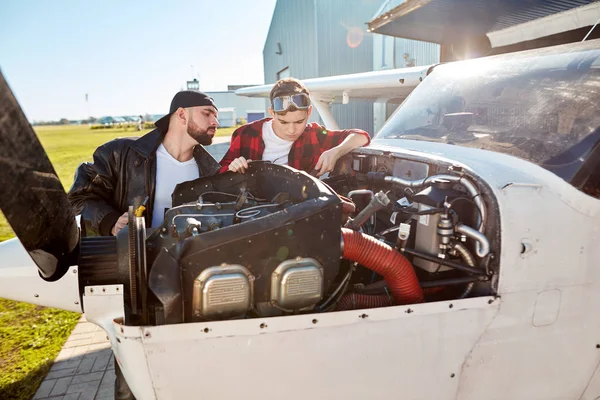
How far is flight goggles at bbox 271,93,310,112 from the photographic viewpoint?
9.42 ft

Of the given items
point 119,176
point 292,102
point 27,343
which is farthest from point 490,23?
point 27,343

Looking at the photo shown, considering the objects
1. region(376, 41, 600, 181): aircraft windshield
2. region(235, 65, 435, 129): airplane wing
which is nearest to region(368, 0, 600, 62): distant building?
region(235, 65, 435, 129): airplane wing

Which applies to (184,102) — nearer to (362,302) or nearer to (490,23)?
(362,302)

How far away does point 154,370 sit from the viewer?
5.02 ft

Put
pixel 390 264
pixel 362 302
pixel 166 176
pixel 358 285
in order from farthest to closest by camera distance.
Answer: pixel 166 176
pixel 358 285
pixel 362 302
pixel 390 264

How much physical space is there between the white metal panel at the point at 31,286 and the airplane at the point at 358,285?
0.10ft

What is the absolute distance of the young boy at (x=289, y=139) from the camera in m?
2.96

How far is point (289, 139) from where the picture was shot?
3.23 meters

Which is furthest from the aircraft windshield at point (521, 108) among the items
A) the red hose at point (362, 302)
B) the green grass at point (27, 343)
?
the green grass at point (27, 343)

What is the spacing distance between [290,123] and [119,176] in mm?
1439

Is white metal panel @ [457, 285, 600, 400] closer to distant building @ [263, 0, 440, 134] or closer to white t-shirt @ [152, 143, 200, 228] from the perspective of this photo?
white t-shirt @ [152, 143, 200, 228]

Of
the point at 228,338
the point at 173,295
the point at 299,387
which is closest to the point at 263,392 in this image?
the point at 299,387

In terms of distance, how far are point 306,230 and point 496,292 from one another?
33.9 inches

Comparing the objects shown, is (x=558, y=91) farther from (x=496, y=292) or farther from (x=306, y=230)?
(x=306, y=230)
